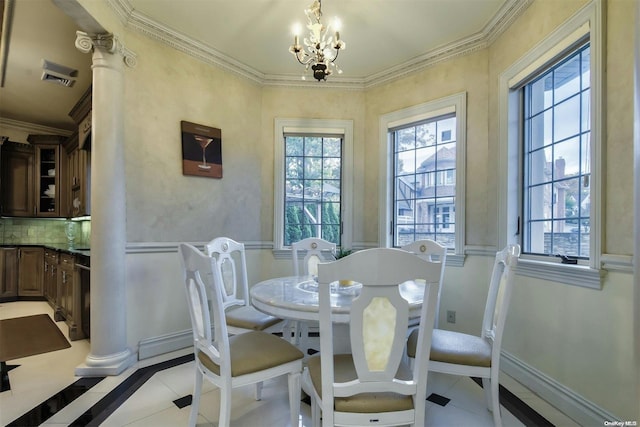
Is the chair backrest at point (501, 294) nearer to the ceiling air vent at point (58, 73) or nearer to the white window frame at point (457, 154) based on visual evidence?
the white window frame at point (457, 154)

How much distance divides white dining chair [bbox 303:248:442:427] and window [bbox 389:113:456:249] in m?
2.12

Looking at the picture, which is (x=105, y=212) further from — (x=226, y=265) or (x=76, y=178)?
(x=76, y=178)

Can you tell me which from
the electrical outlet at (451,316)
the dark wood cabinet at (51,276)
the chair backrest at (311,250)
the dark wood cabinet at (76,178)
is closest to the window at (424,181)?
the electrical outlet at (451,316)

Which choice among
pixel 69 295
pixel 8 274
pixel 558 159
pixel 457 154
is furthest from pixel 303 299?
pixel 8 274

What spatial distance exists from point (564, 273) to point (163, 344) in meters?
3.10

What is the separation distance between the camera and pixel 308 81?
362 centimetres

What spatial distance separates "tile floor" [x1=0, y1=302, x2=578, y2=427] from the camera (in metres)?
1.80

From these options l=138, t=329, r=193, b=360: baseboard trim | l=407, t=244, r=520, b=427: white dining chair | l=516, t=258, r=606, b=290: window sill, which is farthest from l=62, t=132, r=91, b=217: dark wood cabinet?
l=516, t=258, r=606, b=290: window sill

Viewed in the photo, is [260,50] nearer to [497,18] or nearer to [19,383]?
[497,18]

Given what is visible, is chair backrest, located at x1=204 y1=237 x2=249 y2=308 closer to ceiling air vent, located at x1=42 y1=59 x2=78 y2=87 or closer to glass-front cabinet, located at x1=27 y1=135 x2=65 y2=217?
ceiling air vent, located at x1=42 y1=59 x2=78 y2=87

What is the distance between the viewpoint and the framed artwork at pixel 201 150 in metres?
2.96

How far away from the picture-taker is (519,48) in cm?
241

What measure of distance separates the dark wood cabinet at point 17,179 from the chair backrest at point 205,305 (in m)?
5.05

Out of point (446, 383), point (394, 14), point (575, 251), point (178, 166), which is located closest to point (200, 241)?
point (178, 166)
